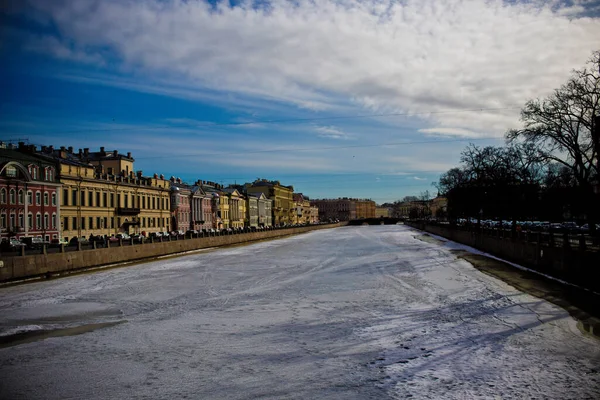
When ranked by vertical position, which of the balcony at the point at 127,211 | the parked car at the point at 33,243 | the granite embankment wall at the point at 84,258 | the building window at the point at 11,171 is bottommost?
the granite embankment wall at the point at 84,258

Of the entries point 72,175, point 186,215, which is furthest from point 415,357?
point 186,215

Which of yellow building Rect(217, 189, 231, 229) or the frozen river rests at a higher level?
yellow building Rect(217, 189, 231, 229)

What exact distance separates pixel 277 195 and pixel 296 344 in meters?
160

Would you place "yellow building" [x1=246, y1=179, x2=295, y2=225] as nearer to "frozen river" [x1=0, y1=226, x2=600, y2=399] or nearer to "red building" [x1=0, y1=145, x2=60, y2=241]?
"red building" [x1=0, y1=145, x2=60, y2=241]

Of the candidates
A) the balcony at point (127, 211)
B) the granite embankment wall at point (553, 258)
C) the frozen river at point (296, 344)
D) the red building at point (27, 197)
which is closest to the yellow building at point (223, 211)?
the balcony at point (127, 211)

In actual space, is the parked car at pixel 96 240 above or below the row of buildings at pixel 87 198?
below

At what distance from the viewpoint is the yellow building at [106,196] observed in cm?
5959

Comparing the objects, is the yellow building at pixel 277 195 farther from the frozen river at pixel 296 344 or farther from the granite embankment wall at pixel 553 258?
the frozen river at pixel 296 344

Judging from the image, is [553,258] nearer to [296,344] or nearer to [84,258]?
[296,344]

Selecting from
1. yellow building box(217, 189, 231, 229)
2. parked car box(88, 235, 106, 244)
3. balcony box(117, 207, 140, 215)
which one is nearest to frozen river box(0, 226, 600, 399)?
parked car box(88, 235, 106, 244)

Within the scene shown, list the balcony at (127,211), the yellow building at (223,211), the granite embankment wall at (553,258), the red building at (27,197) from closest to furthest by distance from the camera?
the granite embankment wall at (553,258) → the red building at (27,197) → the balcony at (127,211) → the yellow building at (223,211)

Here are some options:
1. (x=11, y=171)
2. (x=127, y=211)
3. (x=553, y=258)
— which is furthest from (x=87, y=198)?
(x=553, y=258)

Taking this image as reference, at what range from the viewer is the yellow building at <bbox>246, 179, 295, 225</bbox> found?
554 feet

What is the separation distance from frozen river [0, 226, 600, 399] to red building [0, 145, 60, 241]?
97.5 ft
